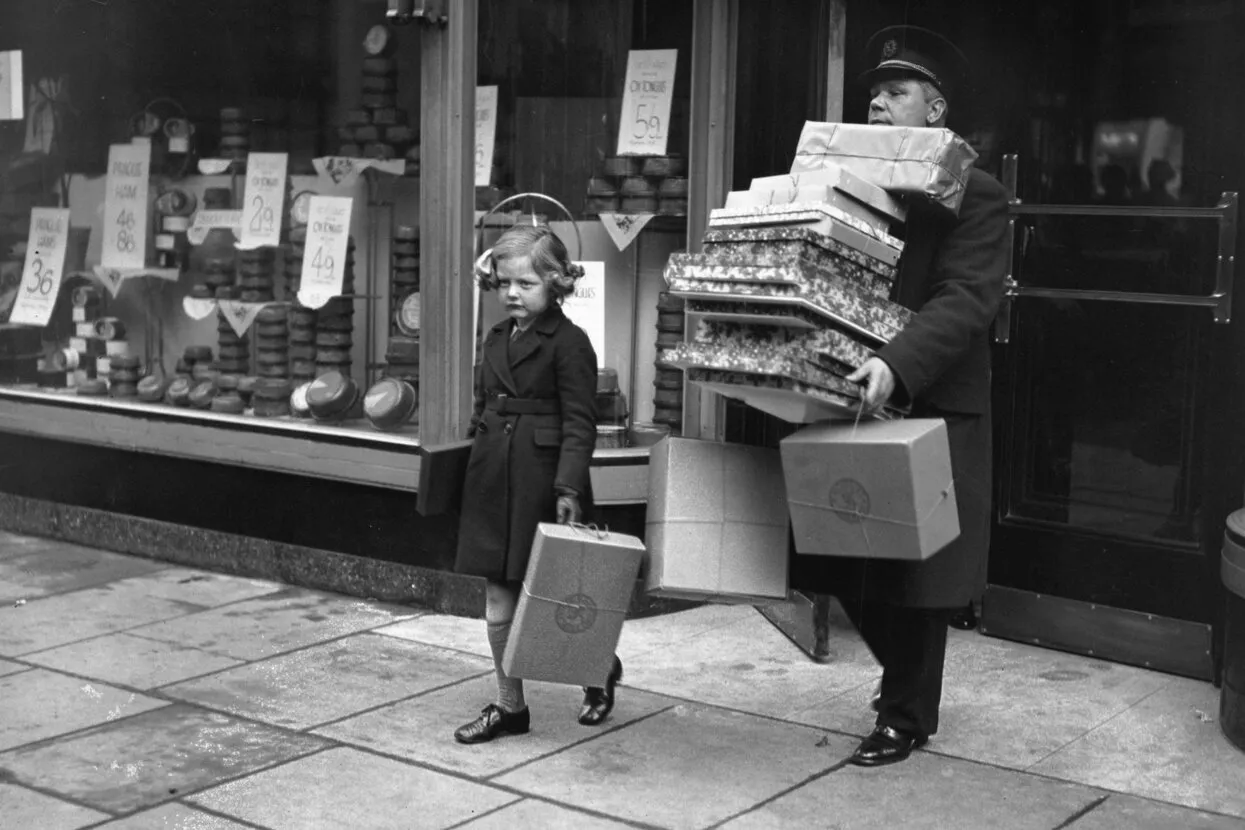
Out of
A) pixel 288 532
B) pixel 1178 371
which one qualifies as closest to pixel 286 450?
pixel 288 532

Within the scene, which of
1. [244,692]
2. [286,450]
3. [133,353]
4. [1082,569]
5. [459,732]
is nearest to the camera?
[459,732]

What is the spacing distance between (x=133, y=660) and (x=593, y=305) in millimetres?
2321

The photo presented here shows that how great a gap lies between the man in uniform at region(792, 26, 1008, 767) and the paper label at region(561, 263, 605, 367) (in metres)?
2.22

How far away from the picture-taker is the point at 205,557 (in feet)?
25.7

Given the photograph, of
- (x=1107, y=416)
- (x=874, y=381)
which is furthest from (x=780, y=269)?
(x=1107, y=416)

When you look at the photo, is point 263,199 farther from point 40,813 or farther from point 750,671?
point 40,813

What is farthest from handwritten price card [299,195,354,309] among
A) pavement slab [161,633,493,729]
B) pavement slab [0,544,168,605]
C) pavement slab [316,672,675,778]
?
pavement slab [316,672,675,778]

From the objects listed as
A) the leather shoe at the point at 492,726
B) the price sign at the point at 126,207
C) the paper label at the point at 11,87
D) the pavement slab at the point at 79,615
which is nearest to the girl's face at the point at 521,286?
the leather shoe at the point at 492,726

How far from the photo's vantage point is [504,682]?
207 inches

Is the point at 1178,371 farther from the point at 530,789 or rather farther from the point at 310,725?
the point at 310,725

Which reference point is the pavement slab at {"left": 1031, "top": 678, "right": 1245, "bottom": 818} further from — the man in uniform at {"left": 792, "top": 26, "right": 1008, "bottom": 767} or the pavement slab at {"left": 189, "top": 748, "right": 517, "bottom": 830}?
the pavement slab at {"left": 189, "top": 748, "right": 517, "bottom": 830}

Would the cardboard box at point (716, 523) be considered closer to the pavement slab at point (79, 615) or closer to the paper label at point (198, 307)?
the pavement slab at point (79, 615)

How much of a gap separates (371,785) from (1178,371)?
3.15 m

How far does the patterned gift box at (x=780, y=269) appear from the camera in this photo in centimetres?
427
